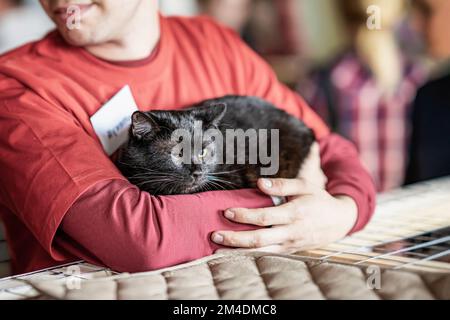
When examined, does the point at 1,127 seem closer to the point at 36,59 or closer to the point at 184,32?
the point at 36,59

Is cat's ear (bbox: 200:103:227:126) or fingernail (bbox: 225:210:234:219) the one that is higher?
cat's ear (bbox: 200:103:227:126)

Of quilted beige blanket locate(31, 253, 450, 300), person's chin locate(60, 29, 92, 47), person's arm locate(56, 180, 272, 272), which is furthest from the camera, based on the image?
person's chin locate(60, 29, 92, 47)

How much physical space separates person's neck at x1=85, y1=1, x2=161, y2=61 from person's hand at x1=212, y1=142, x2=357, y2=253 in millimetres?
420

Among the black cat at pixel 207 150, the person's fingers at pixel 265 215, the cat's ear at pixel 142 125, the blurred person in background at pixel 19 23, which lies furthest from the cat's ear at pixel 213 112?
the blurred person in background at pixel 19 23

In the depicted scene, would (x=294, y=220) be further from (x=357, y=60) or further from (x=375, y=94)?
(x=357, y=60)

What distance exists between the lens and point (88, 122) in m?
1.21

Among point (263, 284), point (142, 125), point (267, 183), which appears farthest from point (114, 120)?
point (263, 284)

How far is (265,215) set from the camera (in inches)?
43.8

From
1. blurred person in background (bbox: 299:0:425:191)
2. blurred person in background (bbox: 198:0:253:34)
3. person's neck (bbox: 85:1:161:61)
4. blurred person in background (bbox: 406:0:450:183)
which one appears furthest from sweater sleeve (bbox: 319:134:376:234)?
blurred person in background (bbox: 198:0:253:34)

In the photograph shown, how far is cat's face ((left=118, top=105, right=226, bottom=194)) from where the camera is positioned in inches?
46.1

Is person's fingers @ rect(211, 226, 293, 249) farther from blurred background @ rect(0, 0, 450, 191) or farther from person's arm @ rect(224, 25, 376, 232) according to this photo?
blurred background @ rect(0, 0, 450, 191)

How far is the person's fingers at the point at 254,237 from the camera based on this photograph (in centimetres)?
108

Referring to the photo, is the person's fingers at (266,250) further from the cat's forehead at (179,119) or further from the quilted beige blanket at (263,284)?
the cat's forehead at (179,119)
